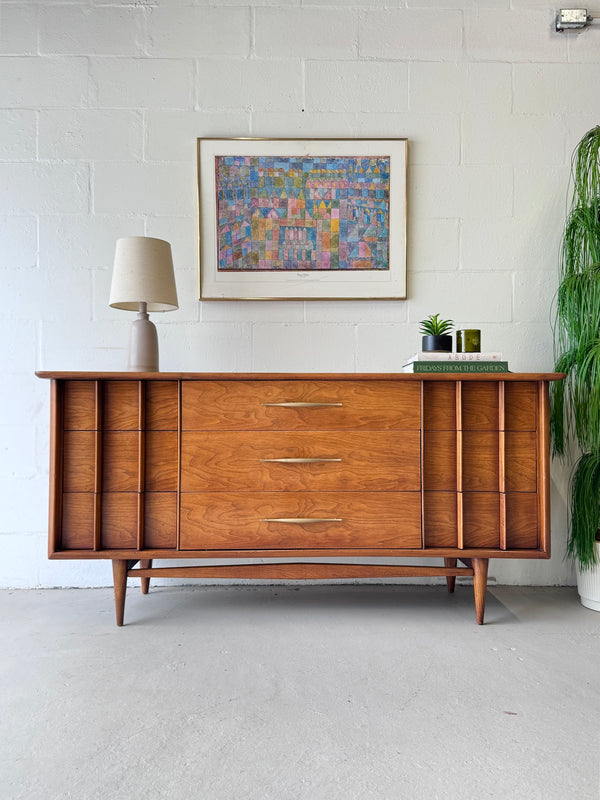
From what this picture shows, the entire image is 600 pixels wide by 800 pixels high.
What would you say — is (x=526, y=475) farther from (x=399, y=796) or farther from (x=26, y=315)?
(x=26, y=315)

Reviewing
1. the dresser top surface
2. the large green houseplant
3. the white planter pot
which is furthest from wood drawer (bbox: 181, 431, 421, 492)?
the white planter pot

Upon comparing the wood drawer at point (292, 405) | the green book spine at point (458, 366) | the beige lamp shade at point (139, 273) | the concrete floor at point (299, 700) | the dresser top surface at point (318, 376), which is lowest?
the concrete floor at point (299, 700)

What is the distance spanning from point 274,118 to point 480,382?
4.44 ft

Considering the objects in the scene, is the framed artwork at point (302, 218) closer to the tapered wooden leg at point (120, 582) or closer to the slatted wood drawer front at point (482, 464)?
the slatted wood drawer front at point (482, 464)

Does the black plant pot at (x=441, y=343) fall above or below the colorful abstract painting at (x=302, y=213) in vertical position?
below

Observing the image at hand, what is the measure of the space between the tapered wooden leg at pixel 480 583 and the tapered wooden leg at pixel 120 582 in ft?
3.68

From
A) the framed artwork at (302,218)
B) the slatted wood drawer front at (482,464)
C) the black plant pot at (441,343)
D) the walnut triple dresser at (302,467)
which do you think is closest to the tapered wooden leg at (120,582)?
the walnut triple dresser at (302,467)

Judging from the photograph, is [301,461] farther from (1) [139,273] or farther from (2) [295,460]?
(1) [139,273]

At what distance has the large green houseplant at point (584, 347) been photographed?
1870mm

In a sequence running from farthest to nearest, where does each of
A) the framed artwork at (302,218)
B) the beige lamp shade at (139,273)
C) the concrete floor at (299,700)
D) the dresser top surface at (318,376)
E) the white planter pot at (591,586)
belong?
the framed artwork at (302,218) → the white planter pot at (591,586) → the beige lamp shade at (139,273) → the dresser top surface at (318,376) → the concrete floor at (299,700)

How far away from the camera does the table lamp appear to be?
182cm

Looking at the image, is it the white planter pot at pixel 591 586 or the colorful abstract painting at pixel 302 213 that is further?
the colorful abstract painting at pixel 302 213

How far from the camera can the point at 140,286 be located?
182cm

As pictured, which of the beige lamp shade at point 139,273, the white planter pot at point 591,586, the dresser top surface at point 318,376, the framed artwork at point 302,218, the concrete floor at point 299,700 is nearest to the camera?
the concrete floor at point 299,700
